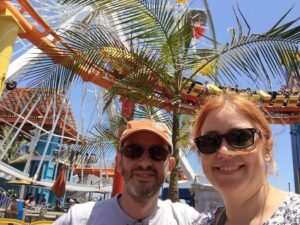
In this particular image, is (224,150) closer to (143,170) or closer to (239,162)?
(239,162)

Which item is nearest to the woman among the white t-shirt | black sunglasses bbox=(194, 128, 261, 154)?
black sunglasses bbox=(194, 128, 261, 154)

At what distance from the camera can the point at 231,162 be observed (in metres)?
1.35

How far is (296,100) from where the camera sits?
13.6 meters

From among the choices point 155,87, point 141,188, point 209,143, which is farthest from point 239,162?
point 155,87

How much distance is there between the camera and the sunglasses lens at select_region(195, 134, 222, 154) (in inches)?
54.7

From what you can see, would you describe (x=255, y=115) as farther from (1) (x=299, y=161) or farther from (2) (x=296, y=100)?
(1) (x=299, y=161)

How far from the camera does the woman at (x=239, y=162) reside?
49.7 inches

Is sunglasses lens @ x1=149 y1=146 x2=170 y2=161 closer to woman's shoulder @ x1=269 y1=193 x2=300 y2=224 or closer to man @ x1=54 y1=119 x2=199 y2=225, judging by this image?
man @ x1=54 y1=119 x2=199 y2=225

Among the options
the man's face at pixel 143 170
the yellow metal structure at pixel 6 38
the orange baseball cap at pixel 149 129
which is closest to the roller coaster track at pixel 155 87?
the yellow metal structure at pixel 6 38

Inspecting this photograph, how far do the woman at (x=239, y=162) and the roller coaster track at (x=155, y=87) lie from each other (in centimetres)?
25

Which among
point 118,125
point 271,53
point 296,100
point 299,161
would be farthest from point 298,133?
point 271,53

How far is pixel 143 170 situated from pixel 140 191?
0.37 ft

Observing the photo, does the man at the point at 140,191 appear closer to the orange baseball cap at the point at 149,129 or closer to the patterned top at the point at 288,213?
the orange baseball cap at the point at 149,129

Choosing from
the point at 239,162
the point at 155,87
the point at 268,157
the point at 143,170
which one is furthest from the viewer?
the point at 155,87
